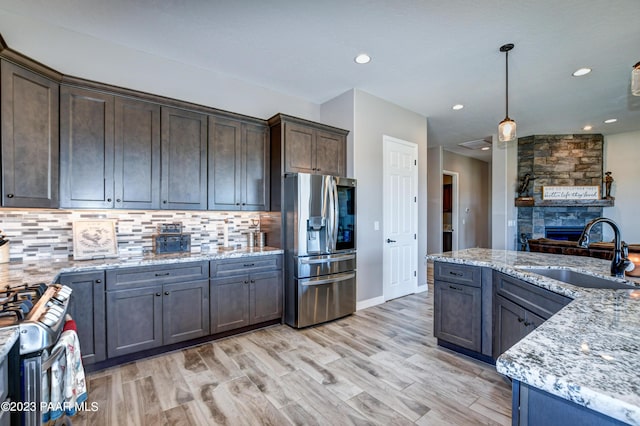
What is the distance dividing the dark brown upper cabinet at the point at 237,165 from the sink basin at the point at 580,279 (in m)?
2.79

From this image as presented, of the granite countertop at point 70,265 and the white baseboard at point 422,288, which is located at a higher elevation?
the granite countertop at point 70,265

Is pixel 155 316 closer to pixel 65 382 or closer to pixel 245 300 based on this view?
pixel 245 300

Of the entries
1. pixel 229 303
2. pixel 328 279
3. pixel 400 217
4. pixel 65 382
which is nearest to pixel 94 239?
pixel 229 303

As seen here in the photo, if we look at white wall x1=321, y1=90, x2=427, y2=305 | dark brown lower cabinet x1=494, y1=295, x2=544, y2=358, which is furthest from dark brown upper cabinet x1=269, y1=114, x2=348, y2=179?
dark brown lower cabinet x1=494, y1=295, x2=544, y2=358

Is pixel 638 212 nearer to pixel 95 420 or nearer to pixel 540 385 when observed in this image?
pixel 540 385

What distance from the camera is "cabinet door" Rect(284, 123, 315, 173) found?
11.1ft

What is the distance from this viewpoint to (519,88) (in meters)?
3.80

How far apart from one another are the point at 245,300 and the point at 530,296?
2.53 metres

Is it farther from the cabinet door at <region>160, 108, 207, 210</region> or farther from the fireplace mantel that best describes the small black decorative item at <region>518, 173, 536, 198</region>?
the cabinet door at <region>160, 108, 207, 210</region>

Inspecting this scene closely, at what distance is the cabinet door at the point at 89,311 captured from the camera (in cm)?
223

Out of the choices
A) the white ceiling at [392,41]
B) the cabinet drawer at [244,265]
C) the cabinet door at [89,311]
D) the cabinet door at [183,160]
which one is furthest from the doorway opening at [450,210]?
the cabinet door at [89,311]

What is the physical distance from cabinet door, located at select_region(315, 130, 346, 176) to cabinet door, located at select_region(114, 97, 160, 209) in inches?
71.2

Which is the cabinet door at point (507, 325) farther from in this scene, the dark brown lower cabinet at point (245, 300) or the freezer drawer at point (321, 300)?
the dark brown lower cabinet at point (245, 300)

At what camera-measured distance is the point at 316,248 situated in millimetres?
3322
